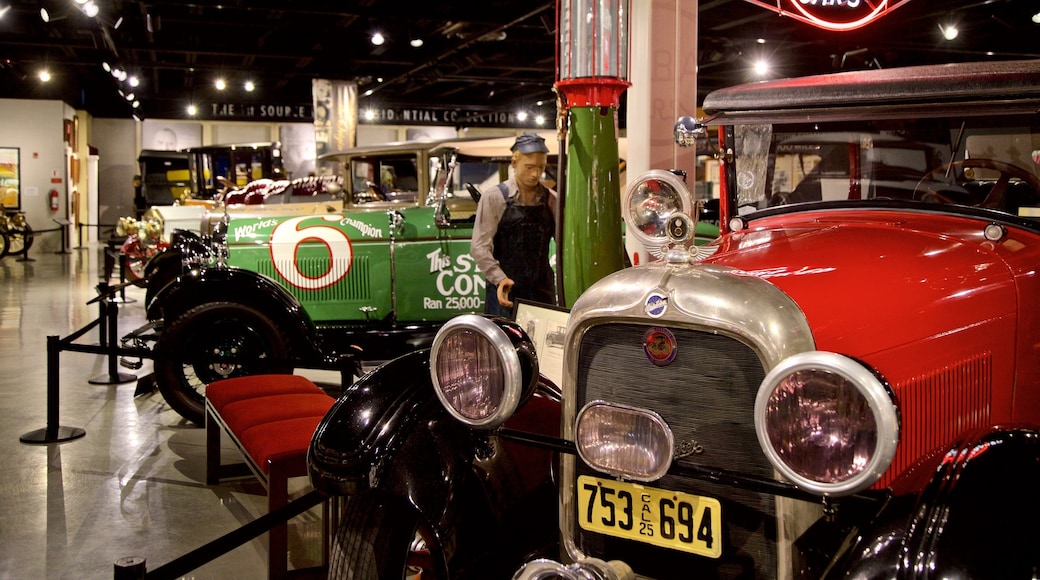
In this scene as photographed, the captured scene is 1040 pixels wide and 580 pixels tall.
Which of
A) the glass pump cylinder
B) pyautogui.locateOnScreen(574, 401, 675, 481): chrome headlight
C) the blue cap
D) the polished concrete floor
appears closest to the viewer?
pyautogui.locateOnScreen(574, 401, 675, 481): chrome headlight

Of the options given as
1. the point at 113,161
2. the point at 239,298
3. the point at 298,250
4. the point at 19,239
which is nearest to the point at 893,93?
the point at 239,298

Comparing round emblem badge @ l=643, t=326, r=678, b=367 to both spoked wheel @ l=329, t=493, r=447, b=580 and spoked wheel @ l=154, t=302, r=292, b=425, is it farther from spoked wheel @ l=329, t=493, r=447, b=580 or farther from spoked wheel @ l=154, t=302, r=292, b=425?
spoked wheel @ l=154, t=302, r=292, b=425

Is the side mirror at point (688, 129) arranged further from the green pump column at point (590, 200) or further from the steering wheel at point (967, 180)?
the steering wheel at point (967, 180)

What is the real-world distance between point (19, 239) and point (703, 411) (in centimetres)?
1903

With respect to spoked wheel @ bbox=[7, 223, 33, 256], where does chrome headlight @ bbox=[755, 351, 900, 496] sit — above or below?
below

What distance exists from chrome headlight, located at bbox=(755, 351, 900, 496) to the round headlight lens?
648 millimetres

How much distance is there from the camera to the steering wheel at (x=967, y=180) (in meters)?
2.70

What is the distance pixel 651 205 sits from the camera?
92.4 inches

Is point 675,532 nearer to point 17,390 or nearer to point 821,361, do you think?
point 821,361

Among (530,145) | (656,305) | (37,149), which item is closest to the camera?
(656,305)

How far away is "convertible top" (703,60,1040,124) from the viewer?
254cm

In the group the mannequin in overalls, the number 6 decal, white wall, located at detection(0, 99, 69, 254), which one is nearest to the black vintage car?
the mannequin in overalls

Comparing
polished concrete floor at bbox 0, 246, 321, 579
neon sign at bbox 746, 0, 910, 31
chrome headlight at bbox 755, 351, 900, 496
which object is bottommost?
polished concrete floor at bbox 0, 246, 321, 579

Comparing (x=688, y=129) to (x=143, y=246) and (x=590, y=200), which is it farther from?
(x=143, y=246)
